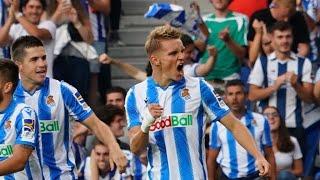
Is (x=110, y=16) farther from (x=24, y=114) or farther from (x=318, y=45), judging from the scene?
(x=24, y=114)

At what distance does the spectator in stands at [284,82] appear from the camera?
12172mm

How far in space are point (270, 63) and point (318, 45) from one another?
3.26 ft

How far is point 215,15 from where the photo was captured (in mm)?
13203

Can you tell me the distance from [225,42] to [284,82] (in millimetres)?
1051

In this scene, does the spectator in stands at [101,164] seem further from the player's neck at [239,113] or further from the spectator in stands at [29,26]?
the spectator in stands at [29,26]

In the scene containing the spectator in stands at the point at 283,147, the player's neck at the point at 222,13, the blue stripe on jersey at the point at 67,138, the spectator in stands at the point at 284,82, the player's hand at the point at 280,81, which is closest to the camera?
the blue stripe on jersey at the point at 67,138

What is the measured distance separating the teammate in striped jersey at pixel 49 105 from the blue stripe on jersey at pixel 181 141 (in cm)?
69

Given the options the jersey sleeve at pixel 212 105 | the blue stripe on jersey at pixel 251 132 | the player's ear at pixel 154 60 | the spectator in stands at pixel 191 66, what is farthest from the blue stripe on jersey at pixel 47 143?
the spectator in stands at pixel 191 66

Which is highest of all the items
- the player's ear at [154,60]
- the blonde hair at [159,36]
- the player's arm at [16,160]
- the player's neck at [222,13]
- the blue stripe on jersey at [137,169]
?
the player's neck at [222,13]

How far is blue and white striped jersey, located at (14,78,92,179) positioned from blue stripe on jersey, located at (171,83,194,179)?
935mm

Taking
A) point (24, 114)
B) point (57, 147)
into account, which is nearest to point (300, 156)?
point (57, 147)

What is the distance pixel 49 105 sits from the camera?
8.96 m

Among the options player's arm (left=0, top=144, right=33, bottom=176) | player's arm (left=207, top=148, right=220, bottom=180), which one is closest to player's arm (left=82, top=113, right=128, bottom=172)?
player's arm (left=0, top=144, right=33, bottom=176)

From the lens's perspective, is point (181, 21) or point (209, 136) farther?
point (181, 21)
